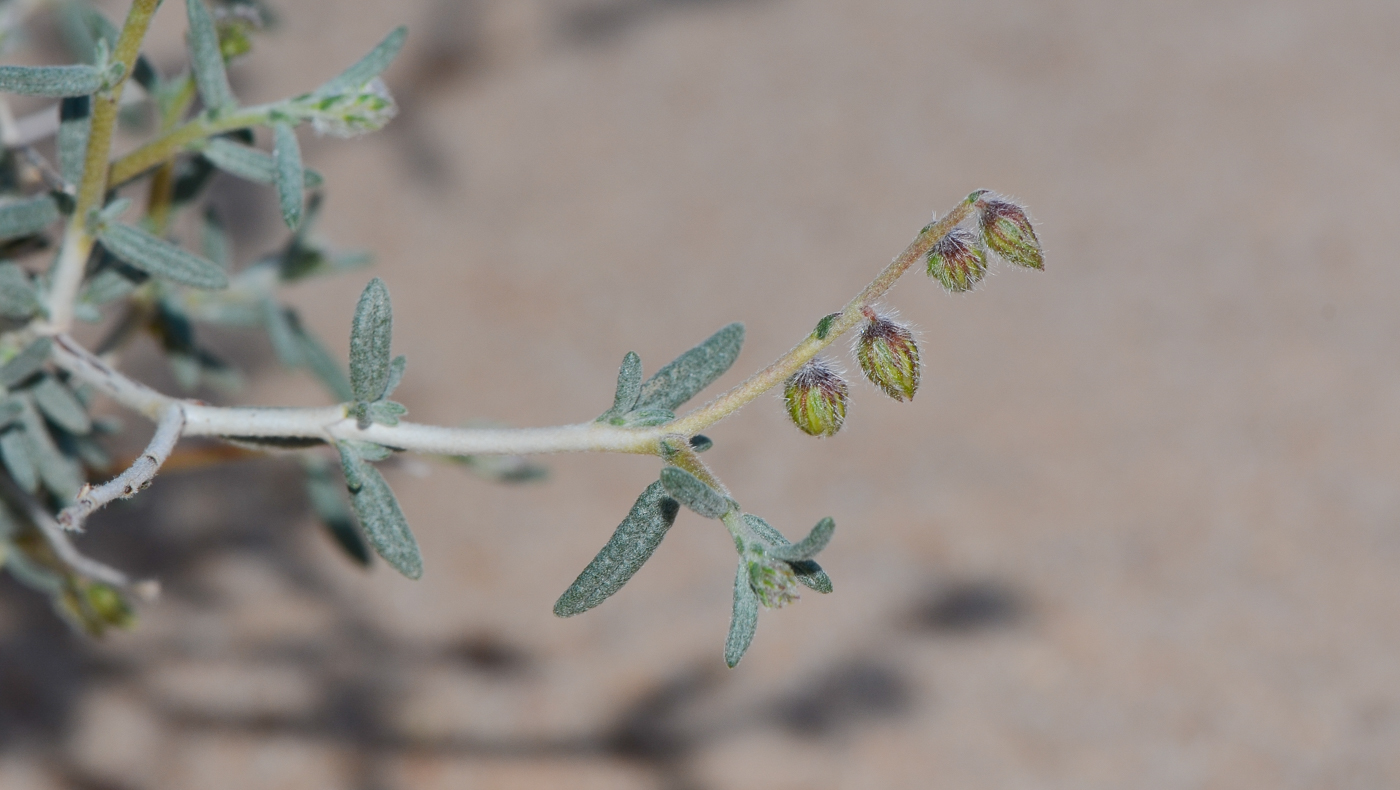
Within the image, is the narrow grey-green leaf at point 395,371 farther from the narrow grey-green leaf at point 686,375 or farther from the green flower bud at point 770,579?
the green flower bud at point 770,579

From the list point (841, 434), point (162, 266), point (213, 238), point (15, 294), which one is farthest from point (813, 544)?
point (841, 434)

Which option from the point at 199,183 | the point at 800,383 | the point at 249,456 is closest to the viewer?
the point at 800,383

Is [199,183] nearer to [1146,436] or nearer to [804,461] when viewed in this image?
[804,461]

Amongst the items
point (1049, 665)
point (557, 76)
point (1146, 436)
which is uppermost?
point (557, 76)

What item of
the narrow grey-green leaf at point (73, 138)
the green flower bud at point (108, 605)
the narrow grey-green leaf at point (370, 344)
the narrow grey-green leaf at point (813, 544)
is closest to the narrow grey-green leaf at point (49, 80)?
the narrow grey-green leaf at point (73, 138)

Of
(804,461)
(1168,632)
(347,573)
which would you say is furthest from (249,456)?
(1168,632)
